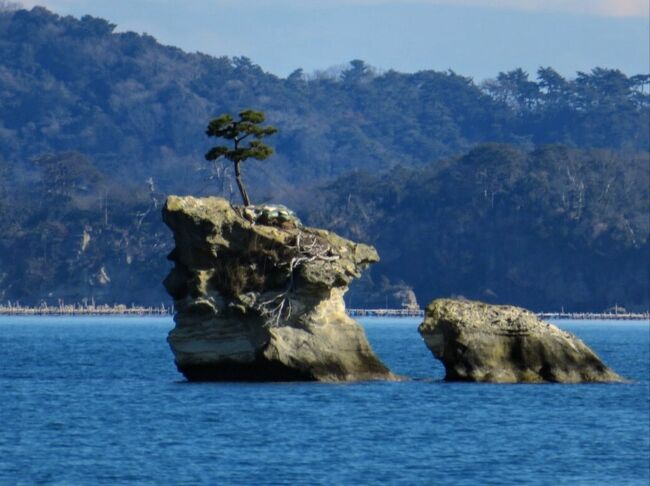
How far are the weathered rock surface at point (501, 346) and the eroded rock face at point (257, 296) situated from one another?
3044 mm

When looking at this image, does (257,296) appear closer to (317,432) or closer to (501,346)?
(501,346)

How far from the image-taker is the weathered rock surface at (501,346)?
65.6 meters

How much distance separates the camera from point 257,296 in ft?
212

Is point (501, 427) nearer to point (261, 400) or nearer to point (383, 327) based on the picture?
point (261, 400)

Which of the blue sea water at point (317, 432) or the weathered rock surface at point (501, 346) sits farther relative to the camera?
the weathered rock surface at point (501, 346)

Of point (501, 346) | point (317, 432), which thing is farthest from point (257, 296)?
point (317, 432)

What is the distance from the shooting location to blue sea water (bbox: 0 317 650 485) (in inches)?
1813

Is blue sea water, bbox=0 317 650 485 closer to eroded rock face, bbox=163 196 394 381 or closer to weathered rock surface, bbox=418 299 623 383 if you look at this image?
weathered rock surface, bbox=418 299 623 383

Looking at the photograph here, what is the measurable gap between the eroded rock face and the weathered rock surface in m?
3.04

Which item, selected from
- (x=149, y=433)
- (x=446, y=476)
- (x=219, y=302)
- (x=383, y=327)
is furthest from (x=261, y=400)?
(x=383, y=327)

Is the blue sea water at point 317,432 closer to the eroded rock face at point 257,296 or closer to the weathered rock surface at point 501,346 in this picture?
the weathered rock surface at point 501,346

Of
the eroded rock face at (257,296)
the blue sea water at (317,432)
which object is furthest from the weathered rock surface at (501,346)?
the eroded rock face at (257,296)

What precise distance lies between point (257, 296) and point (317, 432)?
11.1m

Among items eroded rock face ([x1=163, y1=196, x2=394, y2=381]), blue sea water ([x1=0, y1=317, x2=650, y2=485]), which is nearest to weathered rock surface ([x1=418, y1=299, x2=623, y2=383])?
blue sea water ([x1=0, y1=317, x2=650, y2=485])
